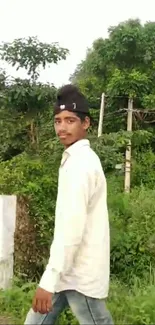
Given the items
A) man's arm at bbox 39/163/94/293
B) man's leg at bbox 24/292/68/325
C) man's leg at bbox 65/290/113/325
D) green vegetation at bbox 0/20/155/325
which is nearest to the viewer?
man's arm at bbox 39/163/94/293

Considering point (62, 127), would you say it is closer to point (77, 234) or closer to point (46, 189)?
point (77, 234)

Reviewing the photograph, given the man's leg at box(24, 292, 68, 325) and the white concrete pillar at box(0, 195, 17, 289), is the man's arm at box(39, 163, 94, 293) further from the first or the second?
the white concrete pillar at box(0, 195, 17, 289)

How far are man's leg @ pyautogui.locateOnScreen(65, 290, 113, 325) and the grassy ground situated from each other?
1.22 meters

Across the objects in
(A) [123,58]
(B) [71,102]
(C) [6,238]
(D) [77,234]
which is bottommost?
(C) [6,238]

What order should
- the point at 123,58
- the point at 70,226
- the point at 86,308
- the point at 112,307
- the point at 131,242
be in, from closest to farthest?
1. the point at 70,226
2. the point at 86,308
3. the point at 112,307
4. the point at 131,242
5. the point at 123,58

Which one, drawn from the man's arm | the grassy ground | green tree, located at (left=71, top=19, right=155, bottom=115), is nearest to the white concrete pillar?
the grassy ground

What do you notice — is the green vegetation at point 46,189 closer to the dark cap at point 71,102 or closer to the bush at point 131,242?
the bush at point 131,242

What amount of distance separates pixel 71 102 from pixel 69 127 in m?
0.13

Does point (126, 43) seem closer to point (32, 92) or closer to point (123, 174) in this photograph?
point (123, 174)

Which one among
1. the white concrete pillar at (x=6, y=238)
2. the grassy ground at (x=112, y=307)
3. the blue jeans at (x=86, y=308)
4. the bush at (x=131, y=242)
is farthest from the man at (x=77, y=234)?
the bush at (x=131, y=242)

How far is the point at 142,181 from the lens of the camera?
1661 cm

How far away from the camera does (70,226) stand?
2340mm

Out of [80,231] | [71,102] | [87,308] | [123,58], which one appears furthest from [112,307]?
[123,58]

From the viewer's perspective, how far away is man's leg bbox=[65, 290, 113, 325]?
2.53 m
